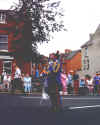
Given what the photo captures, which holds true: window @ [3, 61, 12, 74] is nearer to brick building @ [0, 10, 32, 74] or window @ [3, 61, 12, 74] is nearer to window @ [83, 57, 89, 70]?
brick building @ [0, 10, 32, 74]

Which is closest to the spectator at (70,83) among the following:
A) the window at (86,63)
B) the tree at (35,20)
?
the tree at (35,20)

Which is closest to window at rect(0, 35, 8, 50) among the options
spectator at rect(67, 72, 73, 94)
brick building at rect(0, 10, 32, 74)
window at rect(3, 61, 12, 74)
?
brick building at rect(0, 10, 32, 74)

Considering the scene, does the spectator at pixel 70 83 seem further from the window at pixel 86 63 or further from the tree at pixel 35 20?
the window at pixel 86 63

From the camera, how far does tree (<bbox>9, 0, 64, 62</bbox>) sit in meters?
38.3

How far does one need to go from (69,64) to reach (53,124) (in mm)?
72077

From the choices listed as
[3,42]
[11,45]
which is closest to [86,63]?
[3,42]

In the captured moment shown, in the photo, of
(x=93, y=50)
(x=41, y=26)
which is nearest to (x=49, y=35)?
(x=41, y=26)

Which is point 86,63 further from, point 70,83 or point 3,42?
point 70,83

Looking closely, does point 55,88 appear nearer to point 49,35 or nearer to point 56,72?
point 56,72

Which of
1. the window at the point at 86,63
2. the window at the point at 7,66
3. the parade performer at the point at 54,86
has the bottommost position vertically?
the parade performer at the point at 54,86

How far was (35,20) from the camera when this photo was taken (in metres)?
38.9

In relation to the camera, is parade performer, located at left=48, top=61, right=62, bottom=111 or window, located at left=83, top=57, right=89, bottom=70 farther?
window, located at left=83, top=57, right=89, bottom=70

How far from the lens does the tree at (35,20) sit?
126 ft

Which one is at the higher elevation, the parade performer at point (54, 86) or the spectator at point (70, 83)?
the spectator at point (70, 83)
